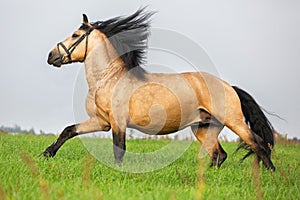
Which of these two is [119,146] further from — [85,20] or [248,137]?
[85,20]

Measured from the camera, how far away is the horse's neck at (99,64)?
332 inches

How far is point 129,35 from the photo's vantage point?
8.74m

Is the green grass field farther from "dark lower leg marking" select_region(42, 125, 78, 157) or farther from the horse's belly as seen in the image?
the horse's belly

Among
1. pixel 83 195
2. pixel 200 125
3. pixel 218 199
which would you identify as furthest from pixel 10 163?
pixel 200 125

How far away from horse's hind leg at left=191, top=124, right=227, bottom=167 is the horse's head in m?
2.49

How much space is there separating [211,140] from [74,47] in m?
3.00

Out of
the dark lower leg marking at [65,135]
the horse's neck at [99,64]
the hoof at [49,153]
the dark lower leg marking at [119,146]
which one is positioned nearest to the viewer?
the dark lower leg marking at [119,146]

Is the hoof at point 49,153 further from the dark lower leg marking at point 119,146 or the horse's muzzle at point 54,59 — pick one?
the horse's muzzle at point 54,59

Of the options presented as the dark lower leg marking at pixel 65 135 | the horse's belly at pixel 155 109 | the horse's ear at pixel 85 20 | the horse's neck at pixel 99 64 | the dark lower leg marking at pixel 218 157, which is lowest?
the dark lower leg marking at pixel 218 157

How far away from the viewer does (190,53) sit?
28.8ft

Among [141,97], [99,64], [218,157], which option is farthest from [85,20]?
[218,157]

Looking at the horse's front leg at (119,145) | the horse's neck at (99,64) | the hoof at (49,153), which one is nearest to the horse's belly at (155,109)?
the horse's front leg at (119,145)

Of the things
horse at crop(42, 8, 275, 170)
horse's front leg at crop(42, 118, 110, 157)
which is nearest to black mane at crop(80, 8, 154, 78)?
horse at crop(42, 8, 275, 170)

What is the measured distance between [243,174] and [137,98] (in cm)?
215
